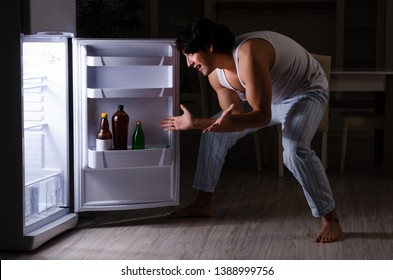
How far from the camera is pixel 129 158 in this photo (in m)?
3.55

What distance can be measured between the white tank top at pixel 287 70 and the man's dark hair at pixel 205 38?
2.0 inches

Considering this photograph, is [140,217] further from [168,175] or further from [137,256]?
[137,256]

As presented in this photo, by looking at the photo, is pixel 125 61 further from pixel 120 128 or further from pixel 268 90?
pixel 268 90

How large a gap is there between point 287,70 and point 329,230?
2.31 ft

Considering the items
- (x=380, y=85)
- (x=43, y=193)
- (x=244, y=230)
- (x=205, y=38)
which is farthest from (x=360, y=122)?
(x=43, y=193)

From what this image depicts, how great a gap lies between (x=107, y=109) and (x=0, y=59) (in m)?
0.74

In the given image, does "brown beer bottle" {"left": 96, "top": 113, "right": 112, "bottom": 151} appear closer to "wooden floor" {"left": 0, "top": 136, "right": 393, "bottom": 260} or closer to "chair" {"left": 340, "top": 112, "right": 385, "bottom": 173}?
"wooden floor" {"left": 0, "top": 136, "right": 393, "bottom": 260}

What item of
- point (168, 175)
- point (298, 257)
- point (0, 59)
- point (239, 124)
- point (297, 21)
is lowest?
point (298, 257)

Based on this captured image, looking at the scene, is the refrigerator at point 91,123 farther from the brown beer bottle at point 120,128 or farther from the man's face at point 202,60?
the man's face at point 202,60

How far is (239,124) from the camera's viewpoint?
9.93 ft

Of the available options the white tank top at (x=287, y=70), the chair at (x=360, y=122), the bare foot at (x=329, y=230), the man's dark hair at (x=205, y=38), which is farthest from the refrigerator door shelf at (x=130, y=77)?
the chair at (x=360, y=122)

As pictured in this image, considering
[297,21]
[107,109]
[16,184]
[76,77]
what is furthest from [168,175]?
[297,21]

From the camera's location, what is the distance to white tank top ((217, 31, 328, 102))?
3.10m

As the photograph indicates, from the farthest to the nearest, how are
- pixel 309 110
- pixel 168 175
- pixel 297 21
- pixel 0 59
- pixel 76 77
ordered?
A: pixel 297 21 → pixel 168 175 → pixel 76 77 → pixel 309 110 → pixel 0 59
